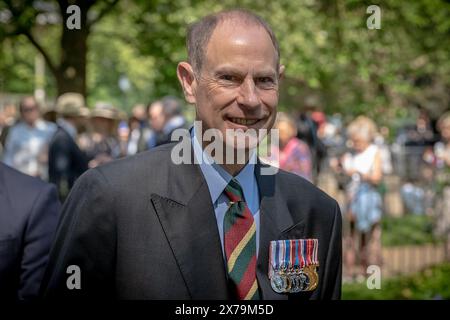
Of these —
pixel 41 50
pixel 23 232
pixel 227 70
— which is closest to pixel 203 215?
pixel 227 70

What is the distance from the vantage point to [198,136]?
9.52 feet

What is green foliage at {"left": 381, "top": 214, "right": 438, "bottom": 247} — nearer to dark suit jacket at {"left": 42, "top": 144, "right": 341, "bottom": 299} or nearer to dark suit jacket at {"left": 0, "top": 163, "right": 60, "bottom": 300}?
dark suit jacket at {"left": 0, "top": 163, "right": 60, "bottom": 300}

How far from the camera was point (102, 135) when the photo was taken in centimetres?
1445

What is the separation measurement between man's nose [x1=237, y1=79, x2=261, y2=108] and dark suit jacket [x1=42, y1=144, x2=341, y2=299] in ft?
1.05

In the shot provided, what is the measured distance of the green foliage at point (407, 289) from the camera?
7.16 m

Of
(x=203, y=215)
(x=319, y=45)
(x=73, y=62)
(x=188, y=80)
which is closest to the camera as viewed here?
(x=203, y=215)

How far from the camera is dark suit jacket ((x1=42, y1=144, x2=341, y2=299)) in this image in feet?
8.92

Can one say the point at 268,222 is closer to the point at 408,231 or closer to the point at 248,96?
the point at 248,96

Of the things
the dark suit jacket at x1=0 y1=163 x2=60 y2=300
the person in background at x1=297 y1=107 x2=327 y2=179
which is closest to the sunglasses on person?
the person in background at x1=297 y1=107 x2=327 y2=179

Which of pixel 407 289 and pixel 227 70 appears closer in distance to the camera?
pixel 227 70

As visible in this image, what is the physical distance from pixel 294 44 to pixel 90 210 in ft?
35.9

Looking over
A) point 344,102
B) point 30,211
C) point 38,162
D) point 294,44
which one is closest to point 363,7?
point 294,44

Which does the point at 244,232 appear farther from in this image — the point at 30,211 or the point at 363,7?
the point at 363,7

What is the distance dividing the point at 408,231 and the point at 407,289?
14.5ft
